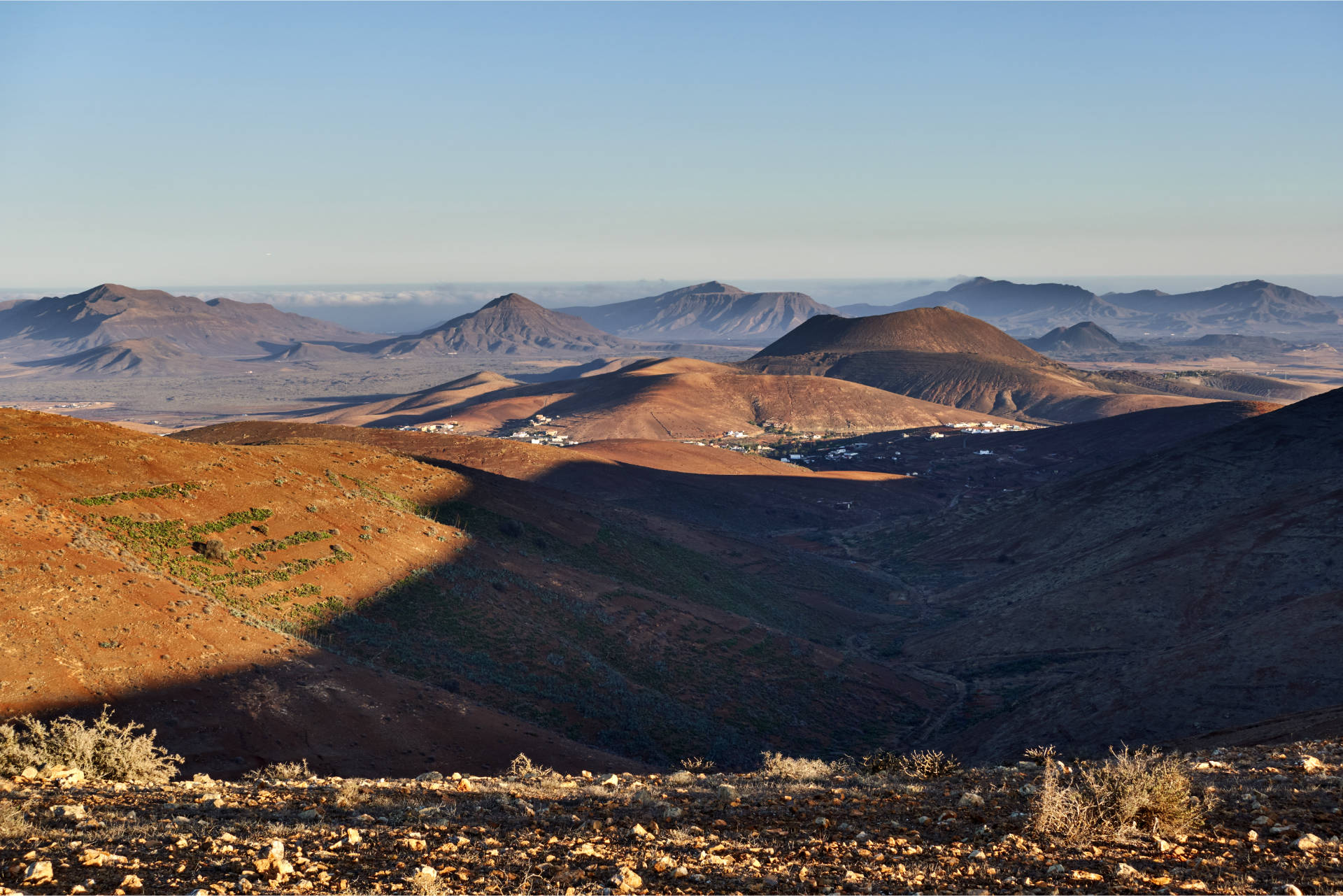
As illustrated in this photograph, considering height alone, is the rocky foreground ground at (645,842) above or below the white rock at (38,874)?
below

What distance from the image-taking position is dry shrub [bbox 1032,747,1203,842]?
967cm

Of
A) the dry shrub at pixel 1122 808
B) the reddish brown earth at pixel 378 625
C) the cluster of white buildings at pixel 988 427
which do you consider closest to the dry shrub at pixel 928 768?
the dry shrub at pixel 1122 808

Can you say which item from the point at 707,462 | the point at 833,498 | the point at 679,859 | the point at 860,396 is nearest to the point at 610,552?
the point at 679,859

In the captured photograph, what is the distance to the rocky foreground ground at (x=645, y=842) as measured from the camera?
28.1 feet

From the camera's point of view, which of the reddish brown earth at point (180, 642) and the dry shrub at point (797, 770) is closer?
the dry shrub at point (797, 770)

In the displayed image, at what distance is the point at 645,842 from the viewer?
9.97 m

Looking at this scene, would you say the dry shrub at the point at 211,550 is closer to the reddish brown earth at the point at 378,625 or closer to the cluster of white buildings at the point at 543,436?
the reddish brown earth at the point at 378,625

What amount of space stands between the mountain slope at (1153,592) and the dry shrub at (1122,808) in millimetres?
19177

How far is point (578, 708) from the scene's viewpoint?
2964cm

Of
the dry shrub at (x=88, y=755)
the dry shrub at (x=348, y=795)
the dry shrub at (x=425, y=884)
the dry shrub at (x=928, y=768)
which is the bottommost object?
the dry shrub at (x=928, y=768)

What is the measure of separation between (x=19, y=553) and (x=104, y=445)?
1033cm

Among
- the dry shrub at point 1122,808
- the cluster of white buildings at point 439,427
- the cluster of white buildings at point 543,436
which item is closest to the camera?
the dry shrub at point 1122,808

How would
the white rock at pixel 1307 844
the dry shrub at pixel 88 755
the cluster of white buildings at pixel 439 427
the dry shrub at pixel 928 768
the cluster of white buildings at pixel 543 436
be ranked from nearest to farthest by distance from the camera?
the white rock at pixel 1307 844
the dry shrub at pixel 88 755
the dry shrub at pixel 928 768
the cluster of white buildings at pixel 543 436
the cluster of white buildings at pixel 439 427

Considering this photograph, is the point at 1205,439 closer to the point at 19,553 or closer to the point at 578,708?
the point at 578,708
